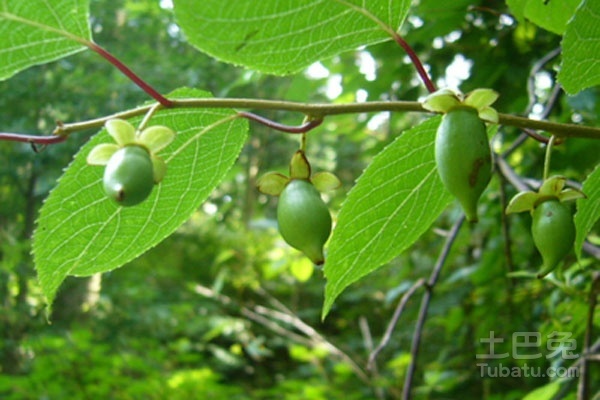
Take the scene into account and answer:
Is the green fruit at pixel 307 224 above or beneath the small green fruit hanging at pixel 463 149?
beneath

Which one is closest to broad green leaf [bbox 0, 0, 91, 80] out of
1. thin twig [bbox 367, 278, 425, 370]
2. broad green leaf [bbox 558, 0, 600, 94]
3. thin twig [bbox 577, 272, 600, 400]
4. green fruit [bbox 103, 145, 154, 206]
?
green fruit [bbox 103, 145, 154, 206]

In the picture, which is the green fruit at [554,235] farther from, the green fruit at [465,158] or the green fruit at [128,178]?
the green fruit at [128,178]

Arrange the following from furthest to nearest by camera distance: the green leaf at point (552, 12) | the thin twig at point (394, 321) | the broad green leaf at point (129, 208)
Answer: the thin twig at point (394, 321) → the green leaf at point (552, 12) → the broad green leaf at point (129, 208)

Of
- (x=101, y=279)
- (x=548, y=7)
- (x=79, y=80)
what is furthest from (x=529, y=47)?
(x=101, y=279)

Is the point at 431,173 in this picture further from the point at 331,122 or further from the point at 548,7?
the point at 331,122

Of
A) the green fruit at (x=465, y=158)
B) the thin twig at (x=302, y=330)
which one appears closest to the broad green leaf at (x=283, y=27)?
the green fruit at (x=465, y=158)

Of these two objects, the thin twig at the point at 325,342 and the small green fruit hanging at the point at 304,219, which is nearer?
the small green fruit hanging at the point at 304,219
